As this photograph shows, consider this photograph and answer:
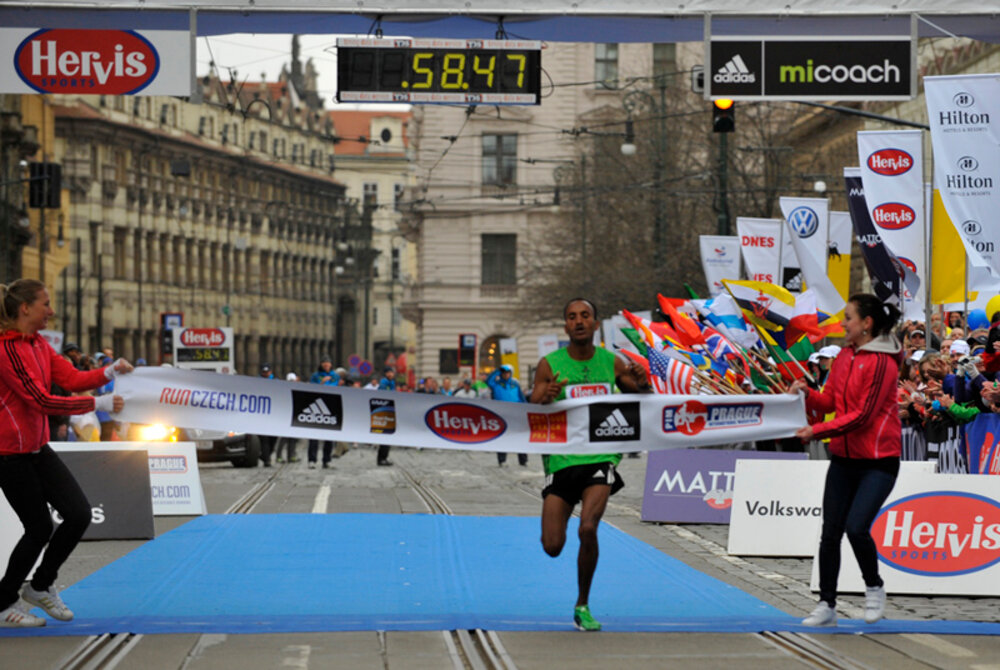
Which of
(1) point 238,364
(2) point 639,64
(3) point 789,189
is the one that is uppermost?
(2) point 639,64

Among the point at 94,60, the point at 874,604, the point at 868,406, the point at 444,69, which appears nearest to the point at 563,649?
the point at 874,604

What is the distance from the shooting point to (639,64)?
6288 centimetres

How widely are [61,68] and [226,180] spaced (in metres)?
100.0

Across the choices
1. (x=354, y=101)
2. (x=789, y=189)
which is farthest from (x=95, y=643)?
(x=789, y=189)

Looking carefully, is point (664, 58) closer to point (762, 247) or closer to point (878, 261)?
point (762, 247)

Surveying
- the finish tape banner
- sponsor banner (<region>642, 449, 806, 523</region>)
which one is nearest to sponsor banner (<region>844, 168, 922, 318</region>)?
sponsor banner (<region>642, 449, 806, 523</region>)

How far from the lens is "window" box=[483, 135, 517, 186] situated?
75062 mm

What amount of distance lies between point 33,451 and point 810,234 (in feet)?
51.2

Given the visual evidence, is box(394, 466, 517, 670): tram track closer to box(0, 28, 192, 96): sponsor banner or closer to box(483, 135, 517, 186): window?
box(0, 28, 192, 96): sponsor banner

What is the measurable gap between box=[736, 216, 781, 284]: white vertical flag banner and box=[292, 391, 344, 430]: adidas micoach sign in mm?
15226

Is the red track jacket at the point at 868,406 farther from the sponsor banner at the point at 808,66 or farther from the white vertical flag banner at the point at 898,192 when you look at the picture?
the white vertical flag banner at the point at 898,192

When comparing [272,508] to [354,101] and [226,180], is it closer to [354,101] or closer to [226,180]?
[354,101]

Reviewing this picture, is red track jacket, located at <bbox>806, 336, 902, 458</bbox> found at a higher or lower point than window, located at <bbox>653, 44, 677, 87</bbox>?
lower

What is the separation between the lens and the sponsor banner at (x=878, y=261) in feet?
60.6
